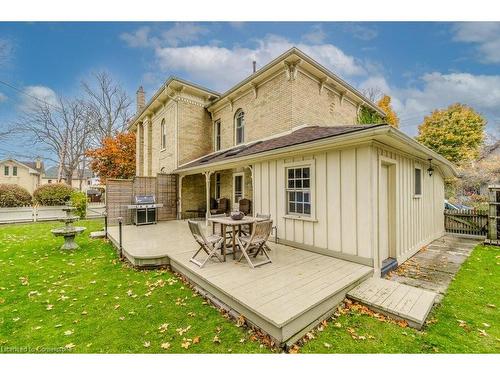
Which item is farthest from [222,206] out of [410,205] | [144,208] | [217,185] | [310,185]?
[410,205]

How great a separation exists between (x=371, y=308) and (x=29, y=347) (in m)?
4.55

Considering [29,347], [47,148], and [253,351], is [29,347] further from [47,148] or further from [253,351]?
[47,148]

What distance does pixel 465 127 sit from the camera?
20578 mm

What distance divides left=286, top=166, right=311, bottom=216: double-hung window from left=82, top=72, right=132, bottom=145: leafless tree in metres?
26.6

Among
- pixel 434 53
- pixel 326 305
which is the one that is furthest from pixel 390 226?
pixel 434 53

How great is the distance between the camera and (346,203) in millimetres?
4941

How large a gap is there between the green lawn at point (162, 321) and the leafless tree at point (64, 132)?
25.8 metres

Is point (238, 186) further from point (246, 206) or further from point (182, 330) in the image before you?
point (182, 330)

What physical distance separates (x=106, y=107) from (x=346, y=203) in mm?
30030

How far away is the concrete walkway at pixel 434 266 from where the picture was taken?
446 cm

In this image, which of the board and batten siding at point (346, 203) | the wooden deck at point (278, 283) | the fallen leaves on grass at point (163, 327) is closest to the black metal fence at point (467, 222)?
the board and batten siding at point (346, 203)

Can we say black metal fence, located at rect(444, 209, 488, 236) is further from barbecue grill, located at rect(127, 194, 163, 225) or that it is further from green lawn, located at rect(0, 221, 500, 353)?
barbecue grill, located at rect(127, 194, 163, 225)

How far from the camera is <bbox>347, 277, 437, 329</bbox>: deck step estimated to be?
3.17 meters

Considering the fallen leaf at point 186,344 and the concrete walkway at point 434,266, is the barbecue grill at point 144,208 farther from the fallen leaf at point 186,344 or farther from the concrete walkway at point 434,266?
the concrete walkway at point 434,266
